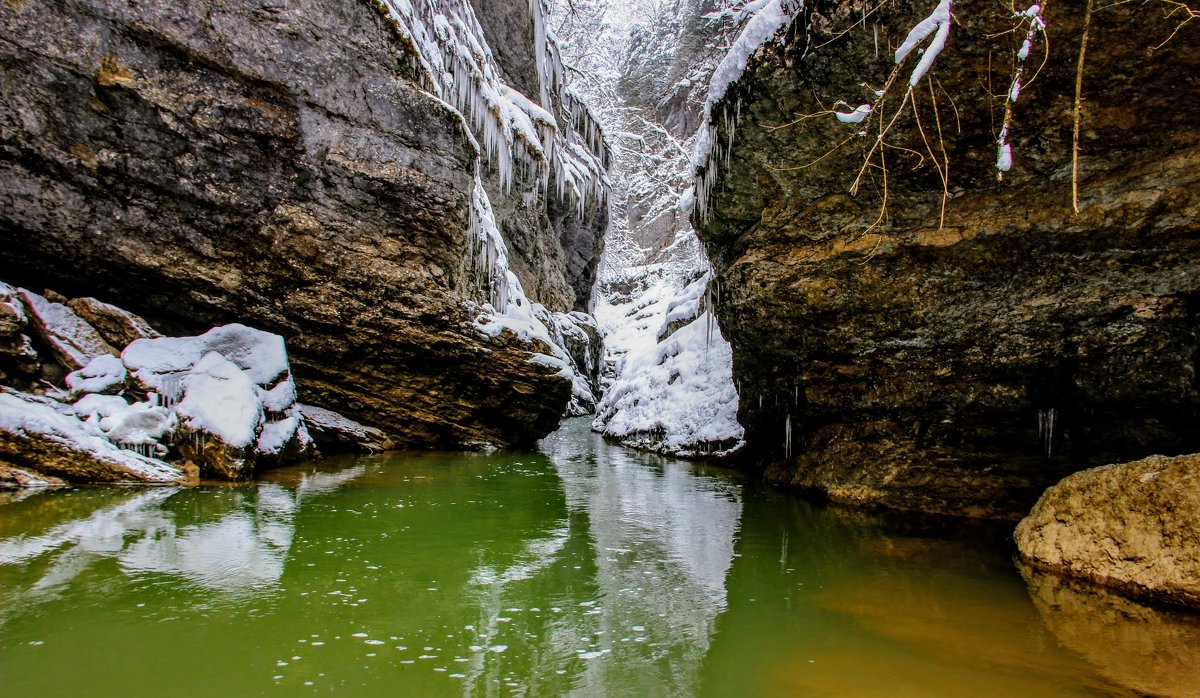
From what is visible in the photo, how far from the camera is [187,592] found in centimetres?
341

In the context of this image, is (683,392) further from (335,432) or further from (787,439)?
(335,432)

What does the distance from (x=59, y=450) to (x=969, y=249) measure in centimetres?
1033

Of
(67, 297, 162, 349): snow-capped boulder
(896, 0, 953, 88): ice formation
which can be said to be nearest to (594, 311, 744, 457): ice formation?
(896, 0, 953, 88): ice formation

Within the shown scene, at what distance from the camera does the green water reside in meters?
2.59

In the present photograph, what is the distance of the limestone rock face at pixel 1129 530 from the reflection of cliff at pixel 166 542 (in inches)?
227

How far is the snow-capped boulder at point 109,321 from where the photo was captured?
27.7ft

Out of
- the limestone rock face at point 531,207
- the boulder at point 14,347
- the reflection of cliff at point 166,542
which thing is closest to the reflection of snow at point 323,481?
the reflection of cliff at point 166,542

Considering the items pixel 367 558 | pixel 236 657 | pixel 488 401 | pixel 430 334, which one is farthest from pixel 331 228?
pixel 236 657

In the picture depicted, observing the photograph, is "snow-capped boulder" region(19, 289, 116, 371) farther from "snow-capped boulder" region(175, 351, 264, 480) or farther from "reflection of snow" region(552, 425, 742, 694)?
"reflection of snow" region(552, 425, 742, 694)

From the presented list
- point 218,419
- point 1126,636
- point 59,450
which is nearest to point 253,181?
point 218,419

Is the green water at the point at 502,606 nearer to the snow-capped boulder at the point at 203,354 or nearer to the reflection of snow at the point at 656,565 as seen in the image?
the reflection of snow at the point at 656,565

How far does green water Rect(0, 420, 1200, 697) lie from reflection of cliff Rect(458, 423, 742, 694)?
2 cm

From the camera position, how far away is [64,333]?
25.9 feet

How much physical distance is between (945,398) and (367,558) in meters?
6.33
